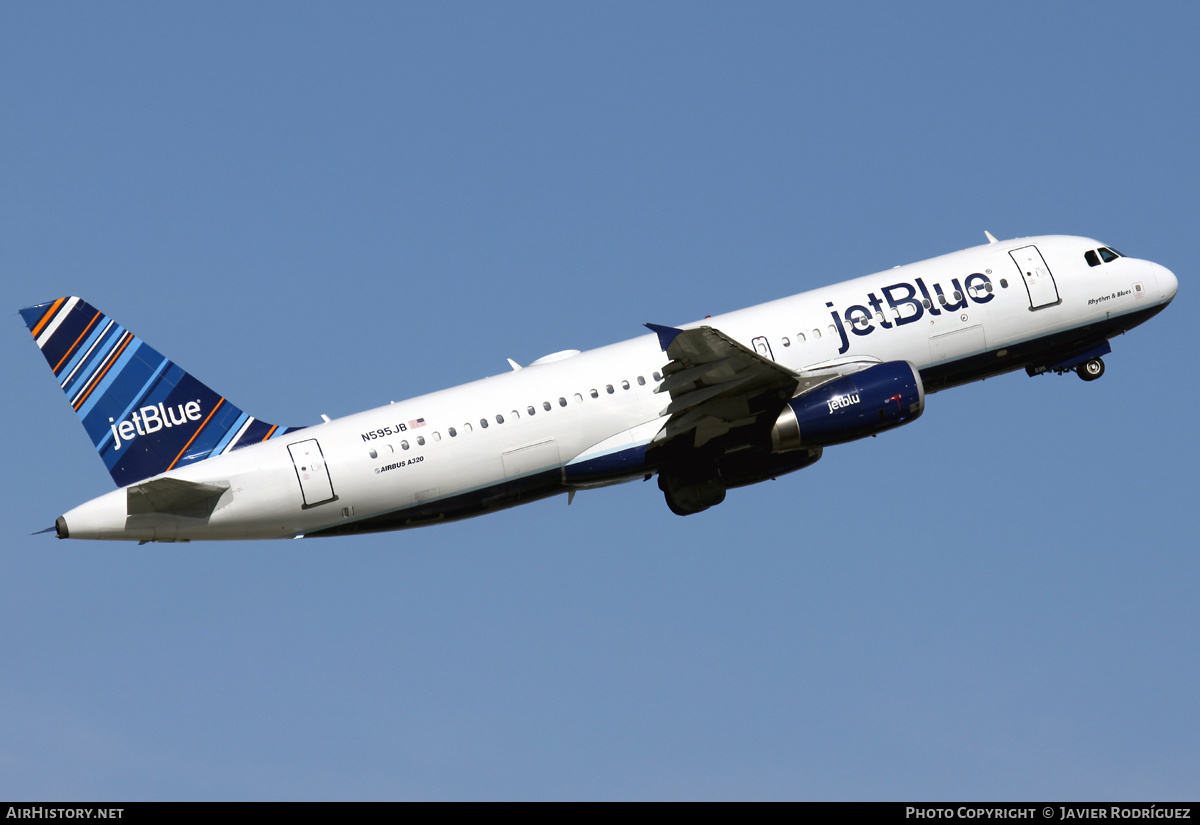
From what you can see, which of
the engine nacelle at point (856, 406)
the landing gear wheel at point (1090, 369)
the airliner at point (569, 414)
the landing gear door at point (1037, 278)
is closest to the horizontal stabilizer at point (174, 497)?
the airliner at point (569, 414)

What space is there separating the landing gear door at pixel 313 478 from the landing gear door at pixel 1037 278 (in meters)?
23.1

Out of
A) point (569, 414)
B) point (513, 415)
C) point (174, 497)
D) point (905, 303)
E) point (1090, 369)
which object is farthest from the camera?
point (1090, 369)

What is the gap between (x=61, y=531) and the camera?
40.2 meters

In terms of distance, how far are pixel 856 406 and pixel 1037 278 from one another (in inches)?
340

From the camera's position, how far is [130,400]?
143 ft

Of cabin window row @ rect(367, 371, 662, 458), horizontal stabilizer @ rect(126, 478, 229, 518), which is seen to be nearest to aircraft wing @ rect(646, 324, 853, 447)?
cabin window row @ rect(367, 371, 662, 458)

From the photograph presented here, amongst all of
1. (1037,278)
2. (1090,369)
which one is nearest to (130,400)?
(1037,278)

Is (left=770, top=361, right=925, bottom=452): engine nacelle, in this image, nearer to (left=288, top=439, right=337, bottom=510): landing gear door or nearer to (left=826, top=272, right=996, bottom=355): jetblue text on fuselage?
(left=826, top=272, right=996, bottom=355): jetblue text on fuselage

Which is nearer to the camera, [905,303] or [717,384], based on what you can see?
[717,384]

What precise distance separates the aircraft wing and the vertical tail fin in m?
12.3

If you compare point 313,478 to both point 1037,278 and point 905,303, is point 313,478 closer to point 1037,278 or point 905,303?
point 905,303

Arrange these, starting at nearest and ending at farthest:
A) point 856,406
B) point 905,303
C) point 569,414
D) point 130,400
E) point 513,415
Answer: point 856,406 → point 513,415 → point 569,414 → point 130,400 → point 905,303

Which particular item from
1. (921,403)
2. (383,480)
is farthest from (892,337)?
(383,480)

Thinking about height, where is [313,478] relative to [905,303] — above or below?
below
